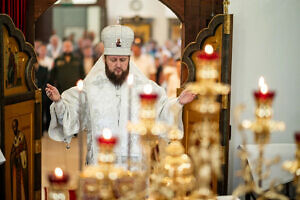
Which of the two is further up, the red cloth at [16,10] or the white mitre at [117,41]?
the red cloth at [16,10]

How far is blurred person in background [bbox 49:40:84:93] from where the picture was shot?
9.14 metres

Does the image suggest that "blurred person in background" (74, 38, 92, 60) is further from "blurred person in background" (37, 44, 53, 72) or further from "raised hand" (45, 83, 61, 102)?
"raised hand" (45, 83, 61, 102)

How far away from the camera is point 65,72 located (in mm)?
9258

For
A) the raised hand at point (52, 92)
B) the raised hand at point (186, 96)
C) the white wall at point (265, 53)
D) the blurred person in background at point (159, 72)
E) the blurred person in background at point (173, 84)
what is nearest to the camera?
the raised hand at point (186, 96)

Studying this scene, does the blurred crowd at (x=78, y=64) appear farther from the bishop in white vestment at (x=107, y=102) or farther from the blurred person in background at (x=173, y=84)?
the bishop in white vestment at (x=107, y=102)

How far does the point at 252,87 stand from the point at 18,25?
2080mm

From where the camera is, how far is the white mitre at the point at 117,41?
4.39 metres

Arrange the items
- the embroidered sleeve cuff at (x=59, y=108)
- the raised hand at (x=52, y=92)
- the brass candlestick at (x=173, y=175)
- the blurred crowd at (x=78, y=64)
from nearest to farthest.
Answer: the brass candlestick at (x=173, y=175)
the raised hand at (x=52, y=92)
the embroidered sleeve cuff at (x=59, y=108)
the blurred crowd at (x=78, y=64)

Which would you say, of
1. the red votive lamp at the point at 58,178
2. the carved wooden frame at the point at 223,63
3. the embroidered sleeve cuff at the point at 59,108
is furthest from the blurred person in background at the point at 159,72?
the red votive lamp at the point at 58,178

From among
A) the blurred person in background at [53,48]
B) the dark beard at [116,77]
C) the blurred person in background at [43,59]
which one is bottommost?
the dark beard at [116,77]

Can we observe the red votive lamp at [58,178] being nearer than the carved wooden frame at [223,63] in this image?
Yes

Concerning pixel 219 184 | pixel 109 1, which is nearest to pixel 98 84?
pixel 219 184

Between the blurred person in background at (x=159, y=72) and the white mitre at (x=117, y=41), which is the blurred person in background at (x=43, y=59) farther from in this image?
the white mitre at (x=117, y=41)

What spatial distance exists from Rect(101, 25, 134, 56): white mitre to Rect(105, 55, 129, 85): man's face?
4 centimetres
